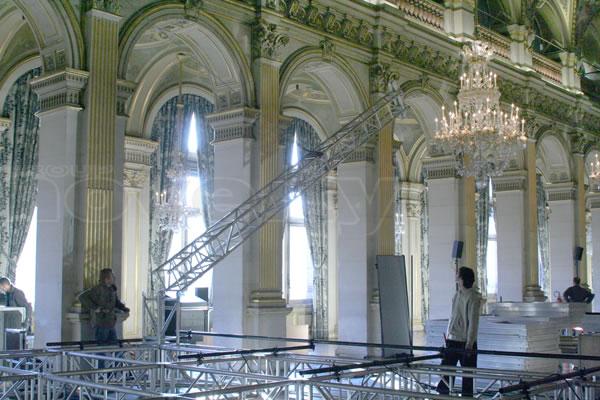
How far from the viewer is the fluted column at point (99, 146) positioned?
11281 mm

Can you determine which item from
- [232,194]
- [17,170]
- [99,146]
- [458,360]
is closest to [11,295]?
[17,170]

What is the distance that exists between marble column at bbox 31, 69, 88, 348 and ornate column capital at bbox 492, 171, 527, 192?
544 inches

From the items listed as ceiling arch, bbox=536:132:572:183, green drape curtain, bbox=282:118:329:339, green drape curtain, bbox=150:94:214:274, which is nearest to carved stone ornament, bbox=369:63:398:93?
green drape curtain, bbox=150:94:214:274

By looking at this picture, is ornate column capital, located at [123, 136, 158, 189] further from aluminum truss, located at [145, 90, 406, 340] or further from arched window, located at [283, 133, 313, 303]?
arched window, located at [283, 133, 313, 303]


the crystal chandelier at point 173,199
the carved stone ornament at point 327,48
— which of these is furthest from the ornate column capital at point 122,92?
the crystal chandelier at point 173,199

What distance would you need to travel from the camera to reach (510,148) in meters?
14.9

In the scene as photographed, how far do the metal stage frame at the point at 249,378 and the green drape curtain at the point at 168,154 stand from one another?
309 inches

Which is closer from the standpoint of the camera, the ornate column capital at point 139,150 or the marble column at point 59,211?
the marble column at point 59,211

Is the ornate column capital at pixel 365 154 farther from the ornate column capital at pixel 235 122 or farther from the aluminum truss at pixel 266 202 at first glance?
the ornate column capital at pixel 235 122

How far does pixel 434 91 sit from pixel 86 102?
934 cm

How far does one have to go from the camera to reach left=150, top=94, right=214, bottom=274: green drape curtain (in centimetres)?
1880

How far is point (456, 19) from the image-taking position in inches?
761

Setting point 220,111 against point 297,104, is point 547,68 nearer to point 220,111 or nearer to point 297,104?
point 297,104

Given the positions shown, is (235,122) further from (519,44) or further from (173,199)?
(519,44)
